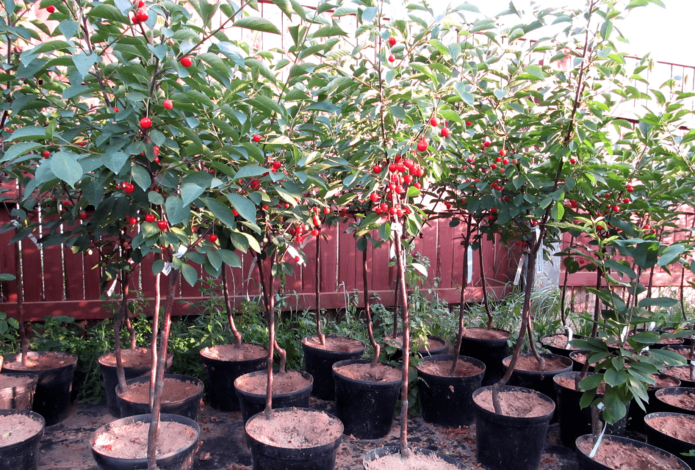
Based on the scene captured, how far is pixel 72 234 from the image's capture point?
2076 millimetres

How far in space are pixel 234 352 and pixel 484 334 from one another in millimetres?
1811

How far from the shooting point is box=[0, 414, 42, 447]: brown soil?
1813mm

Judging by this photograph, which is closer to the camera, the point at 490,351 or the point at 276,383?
the point at 276,383

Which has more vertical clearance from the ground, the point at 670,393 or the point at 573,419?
the point at 670,393

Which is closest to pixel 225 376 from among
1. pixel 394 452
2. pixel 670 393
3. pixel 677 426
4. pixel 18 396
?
pixel 18 396

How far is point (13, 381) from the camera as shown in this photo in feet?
7.70

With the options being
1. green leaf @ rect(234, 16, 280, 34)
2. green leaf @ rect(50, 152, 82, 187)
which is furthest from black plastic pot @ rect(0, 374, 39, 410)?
green leaf @ rect(234, 16, 280, 34)

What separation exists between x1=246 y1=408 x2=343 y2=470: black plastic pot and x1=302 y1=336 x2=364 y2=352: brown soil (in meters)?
1.09

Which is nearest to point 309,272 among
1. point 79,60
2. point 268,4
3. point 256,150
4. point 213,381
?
point 213,381

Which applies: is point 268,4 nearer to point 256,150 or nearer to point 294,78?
point 294,78

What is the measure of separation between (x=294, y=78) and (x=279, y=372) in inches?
67.3

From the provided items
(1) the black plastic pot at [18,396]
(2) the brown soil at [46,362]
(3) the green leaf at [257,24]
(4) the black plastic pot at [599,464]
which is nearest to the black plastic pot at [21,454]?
(1) the black plastic pot at [18,396]

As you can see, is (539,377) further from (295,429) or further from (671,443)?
(295,429)

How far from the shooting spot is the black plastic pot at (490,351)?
3.12 m
